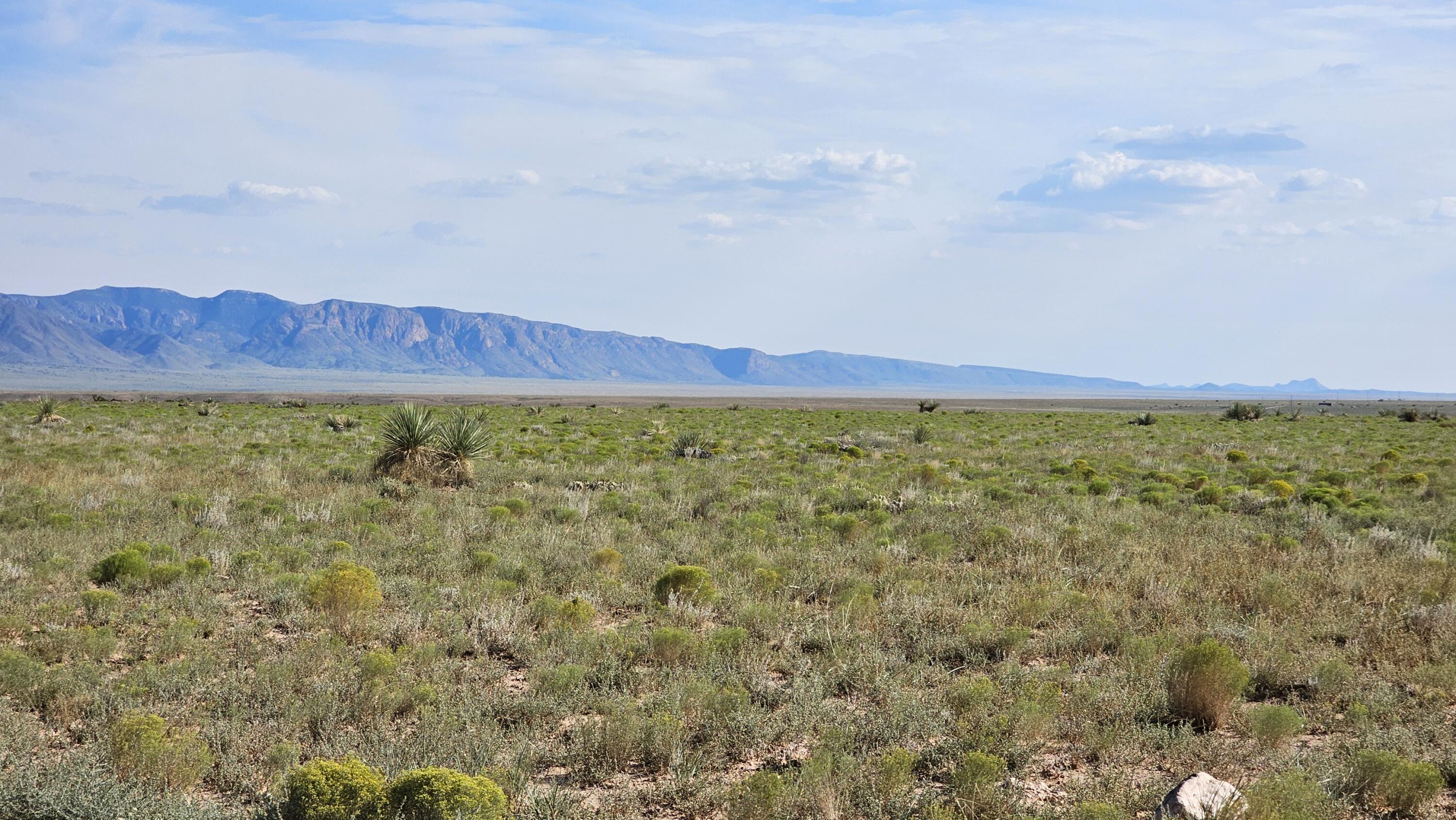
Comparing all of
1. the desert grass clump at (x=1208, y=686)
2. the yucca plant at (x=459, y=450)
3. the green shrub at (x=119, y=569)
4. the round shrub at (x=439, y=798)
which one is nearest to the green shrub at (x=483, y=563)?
the green shrub at (x=119, y=569)

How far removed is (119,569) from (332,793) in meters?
5.80

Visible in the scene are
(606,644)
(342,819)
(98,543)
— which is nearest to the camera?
(342,819)

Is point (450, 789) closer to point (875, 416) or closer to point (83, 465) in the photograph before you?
point (83, 465)

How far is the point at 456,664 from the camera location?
625 cm

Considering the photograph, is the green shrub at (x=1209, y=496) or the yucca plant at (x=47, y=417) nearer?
the green shrub at (x=1209, y=496)

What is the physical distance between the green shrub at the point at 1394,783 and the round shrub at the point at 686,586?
489 centimetres

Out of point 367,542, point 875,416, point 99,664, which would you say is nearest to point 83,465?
point 367,542

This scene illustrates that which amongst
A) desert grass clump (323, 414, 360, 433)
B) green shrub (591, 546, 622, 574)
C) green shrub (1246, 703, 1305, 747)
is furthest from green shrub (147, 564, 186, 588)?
desert grass clump (323, 414, 360, 433)

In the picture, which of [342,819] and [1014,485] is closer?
[342,819]

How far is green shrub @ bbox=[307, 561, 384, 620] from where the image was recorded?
727 cm

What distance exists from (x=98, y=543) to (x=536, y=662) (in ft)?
21.4

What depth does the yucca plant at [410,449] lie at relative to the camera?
1558cm

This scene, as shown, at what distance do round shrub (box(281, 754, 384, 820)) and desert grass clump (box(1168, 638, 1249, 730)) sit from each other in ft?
15.6

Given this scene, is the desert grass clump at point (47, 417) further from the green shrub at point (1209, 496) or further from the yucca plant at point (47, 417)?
the green shrub at point (1209, 496)
